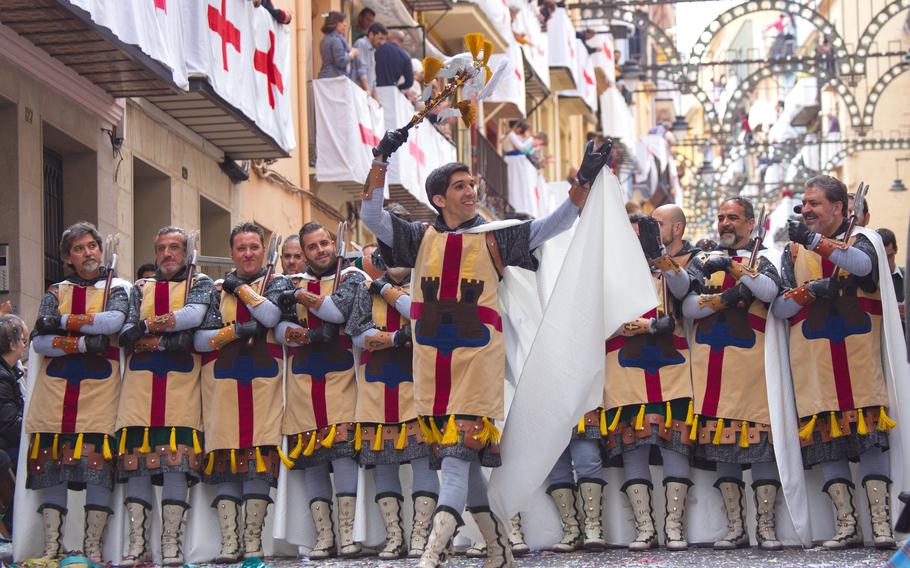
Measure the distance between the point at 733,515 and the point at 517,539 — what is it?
124 centimetres

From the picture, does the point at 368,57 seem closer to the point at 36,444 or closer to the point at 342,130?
the point at 342,130

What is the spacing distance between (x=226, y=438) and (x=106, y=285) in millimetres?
1135

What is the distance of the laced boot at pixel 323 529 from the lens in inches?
427

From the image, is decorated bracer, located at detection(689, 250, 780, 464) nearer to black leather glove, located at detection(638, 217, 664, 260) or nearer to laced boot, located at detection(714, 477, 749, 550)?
laced boot, located at detection(714, 477, 749, 550)

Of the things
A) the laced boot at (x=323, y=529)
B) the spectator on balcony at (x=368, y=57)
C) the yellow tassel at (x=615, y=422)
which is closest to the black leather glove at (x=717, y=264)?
the yellow tassel at (x=615, y=422)

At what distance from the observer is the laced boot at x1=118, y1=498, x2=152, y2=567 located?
10.8 meters

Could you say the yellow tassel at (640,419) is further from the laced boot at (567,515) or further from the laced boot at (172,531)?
the laced boot at (172,531)

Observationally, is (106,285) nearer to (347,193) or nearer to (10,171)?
(10,171)

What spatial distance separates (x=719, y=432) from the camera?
10.8 meters

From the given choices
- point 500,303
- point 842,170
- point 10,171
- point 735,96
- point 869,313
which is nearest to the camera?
point 500,303

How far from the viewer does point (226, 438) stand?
10898 millimetres

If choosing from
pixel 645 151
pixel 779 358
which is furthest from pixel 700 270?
pixel 645 151

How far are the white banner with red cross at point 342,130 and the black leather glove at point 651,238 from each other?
40.0ft

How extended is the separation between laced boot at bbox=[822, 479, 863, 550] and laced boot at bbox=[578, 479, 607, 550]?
1.26 m
